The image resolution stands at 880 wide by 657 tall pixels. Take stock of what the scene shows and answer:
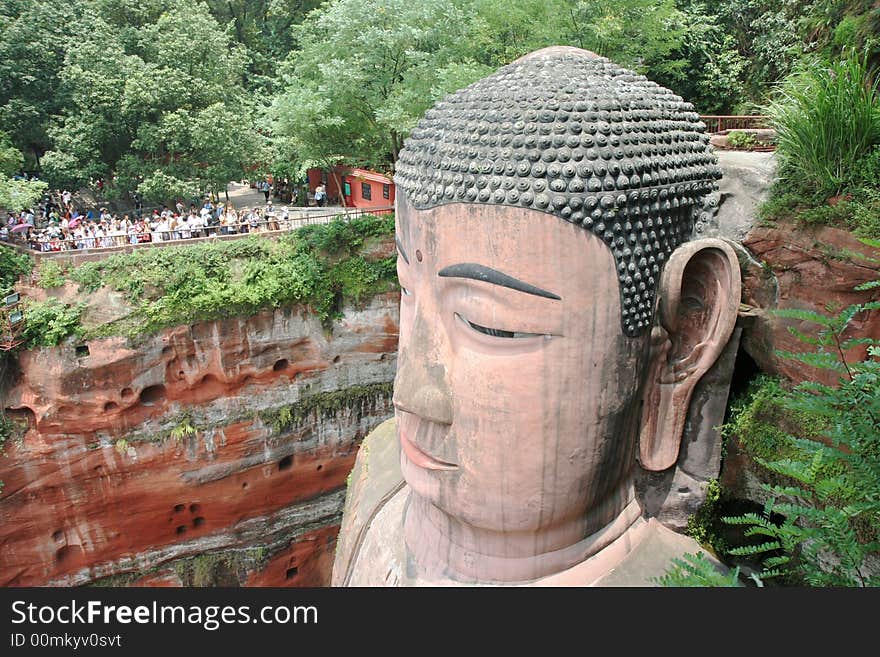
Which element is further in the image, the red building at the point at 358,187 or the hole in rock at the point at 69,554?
the red building at the point at 358,187

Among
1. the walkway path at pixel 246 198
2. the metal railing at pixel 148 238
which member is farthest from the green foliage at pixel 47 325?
the walkway path at pixel 246 198

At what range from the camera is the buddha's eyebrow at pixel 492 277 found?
120 inches

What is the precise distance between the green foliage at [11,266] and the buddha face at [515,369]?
10.7 metres

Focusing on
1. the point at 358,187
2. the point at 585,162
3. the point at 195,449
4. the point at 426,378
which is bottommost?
the point at 195,449

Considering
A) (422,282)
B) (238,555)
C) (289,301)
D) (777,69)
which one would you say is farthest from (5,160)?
(777,69)

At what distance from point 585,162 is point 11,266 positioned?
1166 cm

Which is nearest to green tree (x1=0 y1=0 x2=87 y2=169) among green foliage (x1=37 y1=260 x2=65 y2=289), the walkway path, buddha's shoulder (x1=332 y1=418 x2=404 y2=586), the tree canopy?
the tree canopy

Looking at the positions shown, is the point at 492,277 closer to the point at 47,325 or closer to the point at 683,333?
the point at 683,333

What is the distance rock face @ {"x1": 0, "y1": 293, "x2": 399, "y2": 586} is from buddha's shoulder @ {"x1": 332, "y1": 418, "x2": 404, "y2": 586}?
7.49m

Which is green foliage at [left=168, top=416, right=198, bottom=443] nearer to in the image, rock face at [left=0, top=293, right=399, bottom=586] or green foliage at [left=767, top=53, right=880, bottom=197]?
rock face at [left=0, top=293, right=399, bottom=586]

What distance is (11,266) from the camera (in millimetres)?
→ 11445

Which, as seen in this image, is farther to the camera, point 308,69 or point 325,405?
point 308,69

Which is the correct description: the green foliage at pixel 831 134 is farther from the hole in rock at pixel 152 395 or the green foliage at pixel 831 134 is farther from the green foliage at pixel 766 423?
the hole in rock at pixel 152 395

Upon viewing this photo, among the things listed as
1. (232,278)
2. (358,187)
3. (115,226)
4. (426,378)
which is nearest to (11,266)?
(115,226)
